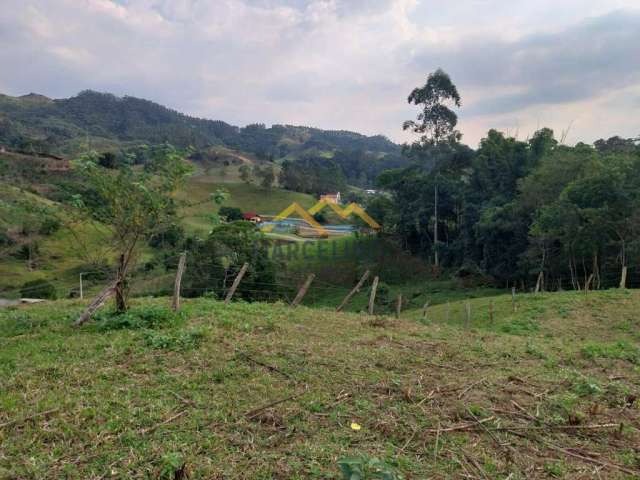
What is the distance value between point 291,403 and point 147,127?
12532cm

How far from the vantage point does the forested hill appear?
99.6m

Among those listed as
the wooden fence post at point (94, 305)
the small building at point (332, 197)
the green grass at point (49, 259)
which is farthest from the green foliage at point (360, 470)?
the small building at point (332, 197)

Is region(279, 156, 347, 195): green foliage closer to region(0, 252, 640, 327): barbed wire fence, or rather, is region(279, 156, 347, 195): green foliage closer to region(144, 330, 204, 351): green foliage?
region(0, 252, 640, 327): barbed wire fence

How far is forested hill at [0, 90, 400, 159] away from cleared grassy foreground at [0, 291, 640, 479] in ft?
276

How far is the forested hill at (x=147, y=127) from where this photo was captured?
99.6 meters

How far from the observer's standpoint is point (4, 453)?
3.34 meters

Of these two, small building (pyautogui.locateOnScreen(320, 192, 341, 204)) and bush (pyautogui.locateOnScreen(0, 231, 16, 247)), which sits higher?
small building (pyautogui.locateOnScreen(320, 192, 341, 204))

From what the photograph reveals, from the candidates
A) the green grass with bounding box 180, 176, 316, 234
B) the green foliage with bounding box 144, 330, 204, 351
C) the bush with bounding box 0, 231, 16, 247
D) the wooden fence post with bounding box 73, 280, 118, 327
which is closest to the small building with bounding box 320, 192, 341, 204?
the green grass with bounding box 180, 176, 316, 234

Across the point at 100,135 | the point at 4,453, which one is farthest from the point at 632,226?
the point at 100,135

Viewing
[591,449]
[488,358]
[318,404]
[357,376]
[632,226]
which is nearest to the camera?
[591,449]

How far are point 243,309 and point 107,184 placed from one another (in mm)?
3667

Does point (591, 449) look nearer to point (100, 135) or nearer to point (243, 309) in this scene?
point (243, 309)

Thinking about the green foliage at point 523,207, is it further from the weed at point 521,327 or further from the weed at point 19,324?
the weed at point 19,324

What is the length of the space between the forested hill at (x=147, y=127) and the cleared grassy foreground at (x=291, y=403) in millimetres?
84026
